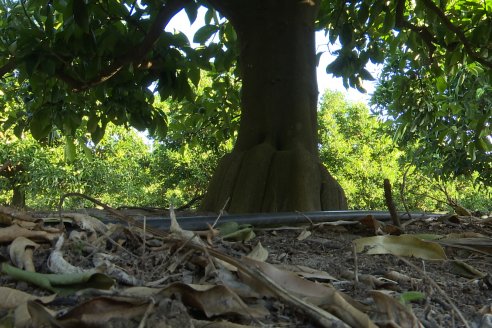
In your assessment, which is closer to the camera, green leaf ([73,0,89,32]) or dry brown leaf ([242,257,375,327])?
dry brown leaf ([242,257,375,327])

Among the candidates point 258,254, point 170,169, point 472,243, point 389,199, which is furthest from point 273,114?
point 170,169

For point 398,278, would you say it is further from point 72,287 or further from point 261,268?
point 72,287

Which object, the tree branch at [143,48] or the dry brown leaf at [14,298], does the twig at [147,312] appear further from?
the tree branch at [143,48]

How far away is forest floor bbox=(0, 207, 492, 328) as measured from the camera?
2.88 ft

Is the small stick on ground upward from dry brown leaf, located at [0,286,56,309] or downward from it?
upward

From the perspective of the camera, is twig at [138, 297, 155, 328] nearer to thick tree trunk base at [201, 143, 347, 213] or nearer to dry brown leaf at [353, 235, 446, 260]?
dry brown leaf at [353, 235, 446, 260]

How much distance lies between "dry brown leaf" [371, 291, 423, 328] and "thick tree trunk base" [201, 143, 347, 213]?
5.54 feet

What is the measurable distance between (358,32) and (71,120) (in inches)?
108

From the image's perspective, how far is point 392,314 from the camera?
954mm

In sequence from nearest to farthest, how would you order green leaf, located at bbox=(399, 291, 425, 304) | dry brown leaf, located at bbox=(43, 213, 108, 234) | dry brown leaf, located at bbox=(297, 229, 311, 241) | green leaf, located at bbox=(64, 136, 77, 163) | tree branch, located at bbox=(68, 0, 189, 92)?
green leaf, located at bbox=(399, 291, 425, 304)
dry brown leaf, located at bbox=(43, 213, 108, 234)
dry brown leaf, located at bbox=(297, 229, 311, 241)
tree branch, located at bbox=(68, 0, 189, 92)
green leaf, located at bbox=(64, 136, 77, 163)

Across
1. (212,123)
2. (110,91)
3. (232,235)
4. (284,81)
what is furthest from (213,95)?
(232,235)

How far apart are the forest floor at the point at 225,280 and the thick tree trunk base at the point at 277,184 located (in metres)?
0.96

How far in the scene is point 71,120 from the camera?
4395 mm

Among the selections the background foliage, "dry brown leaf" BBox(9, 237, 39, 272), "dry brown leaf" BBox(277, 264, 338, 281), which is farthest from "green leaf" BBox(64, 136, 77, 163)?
the background foliage
